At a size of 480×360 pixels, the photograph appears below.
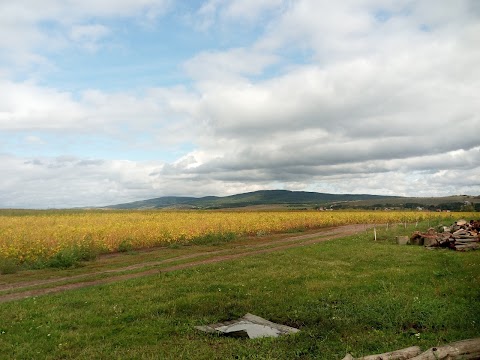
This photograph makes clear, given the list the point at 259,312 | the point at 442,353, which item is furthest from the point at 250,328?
the point at 442,353

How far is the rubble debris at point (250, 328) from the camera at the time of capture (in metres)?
10.6

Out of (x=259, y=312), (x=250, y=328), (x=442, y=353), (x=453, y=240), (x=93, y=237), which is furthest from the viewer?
(x=93, y=237)

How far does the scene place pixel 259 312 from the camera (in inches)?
504

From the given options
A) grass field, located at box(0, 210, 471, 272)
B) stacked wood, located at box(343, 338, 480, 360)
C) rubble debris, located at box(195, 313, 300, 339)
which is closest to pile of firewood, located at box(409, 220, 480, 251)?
grass field, located at box(0, 210, 471, 272)

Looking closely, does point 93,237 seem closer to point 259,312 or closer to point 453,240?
point 259,312

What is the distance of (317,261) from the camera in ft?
73.6

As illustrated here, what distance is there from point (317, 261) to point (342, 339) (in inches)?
491

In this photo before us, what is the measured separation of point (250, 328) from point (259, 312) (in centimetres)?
178

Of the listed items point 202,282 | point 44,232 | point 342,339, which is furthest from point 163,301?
point 44,232

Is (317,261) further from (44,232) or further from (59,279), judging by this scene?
(44,232)

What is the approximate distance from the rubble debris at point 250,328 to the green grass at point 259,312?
40 centimetres

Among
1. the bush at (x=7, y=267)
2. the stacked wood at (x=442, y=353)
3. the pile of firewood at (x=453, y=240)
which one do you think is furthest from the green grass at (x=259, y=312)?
the bush at (x=7, y=267)

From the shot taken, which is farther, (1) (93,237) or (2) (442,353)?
(1) (93,237)

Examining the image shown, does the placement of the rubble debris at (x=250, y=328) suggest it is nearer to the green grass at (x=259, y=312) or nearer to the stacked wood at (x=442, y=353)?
the green grass at (x=259, y=312)
